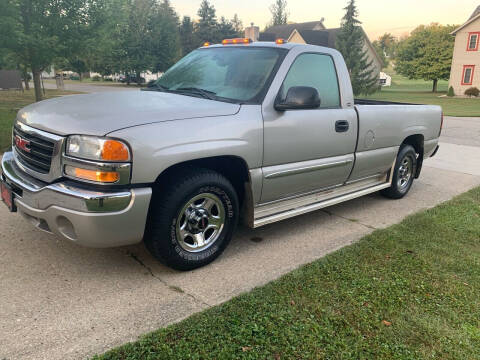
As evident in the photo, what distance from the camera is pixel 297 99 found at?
3.54m

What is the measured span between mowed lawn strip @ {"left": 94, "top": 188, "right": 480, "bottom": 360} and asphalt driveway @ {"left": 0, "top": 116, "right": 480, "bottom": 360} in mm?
201

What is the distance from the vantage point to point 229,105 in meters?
3.45

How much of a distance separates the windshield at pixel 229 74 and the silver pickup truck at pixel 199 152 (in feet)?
0.05

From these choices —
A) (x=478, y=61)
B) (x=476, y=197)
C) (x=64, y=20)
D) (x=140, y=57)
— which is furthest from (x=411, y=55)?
(x=476, y=197)

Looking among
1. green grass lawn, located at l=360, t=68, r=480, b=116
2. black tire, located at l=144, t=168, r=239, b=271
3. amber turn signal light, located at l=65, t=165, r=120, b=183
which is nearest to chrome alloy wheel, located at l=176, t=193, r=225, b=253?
black tire, located at l=144, t=168, r=239, b=271

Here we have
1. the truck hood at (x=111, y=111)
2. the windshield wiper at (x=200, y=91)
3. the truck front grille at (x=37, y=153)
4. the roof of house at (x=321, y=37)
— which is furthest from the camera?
the roof of house at (x=321, y=37)

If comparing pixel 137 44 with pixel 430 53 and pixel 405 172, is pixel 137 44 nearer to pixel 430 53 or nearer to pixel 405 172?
pixel 430 53

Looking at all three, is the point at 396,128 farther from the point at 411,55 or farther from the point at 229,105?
the point at 411,55

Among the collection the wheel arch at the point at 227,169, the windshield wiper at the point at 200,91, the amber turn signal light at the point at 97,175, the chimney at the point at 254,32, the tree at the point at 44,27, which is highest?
the chimney at the point at 254,32

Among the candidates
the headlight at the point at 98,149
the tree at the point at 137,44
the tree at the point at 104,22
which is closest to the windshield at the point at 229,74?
the headlight at the point at 98,149

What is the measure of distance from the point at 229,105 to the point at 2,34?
12586mm

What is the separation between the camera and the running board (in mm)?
3803

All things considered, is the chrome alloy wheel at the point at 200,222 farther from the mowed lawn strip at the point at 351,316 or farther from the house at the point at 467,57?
the house at the point at 467,57

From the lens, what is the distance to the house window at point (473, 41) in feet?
120
